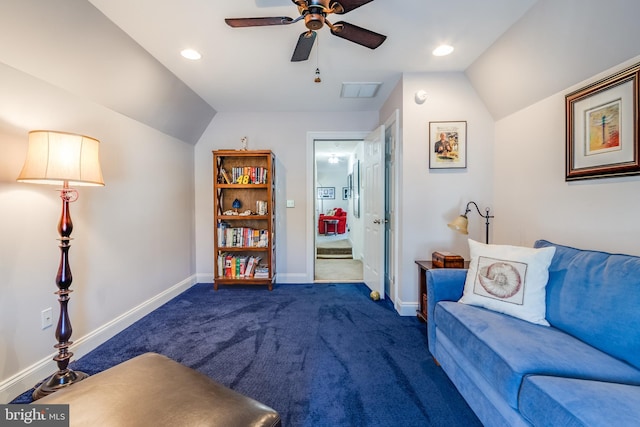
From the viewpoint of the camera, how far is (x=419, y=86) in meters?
2.85

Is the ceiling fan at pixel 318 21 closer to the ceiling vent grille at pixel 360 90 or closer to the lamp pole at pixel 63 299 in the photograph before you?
the ceiling vent grille at pixel 360 90

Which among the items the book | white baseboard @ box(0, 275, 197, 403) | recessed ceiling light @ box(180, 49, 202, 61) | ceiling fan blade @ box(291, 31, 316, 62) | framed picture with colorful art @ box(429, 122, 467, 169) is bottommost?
white baseboard @ box(0, 275, 197, 403)

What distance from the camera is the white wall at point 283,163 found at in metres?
4.02

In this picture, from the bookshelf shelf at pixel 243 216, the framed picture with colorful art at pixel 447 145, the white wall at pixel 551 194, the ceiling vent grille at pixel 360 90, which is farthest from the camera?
the bookshelf shelf at pixel 243 216

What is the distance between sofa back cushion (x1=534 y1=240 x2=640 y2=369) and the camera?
1280 mm

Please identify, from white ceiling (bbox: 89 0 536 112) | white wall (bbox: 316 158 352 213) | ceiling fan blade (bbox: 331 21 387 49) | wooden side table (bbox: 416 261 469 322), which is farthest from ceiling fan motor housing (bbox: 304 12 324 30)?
white wall (bbox: 316 158 352 213)

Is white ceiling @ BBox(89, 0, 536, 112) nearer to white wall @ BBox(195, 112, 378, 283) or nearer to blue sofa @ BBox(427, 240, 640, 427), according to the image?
white wall @ BBox(195, 112, 378, 283)

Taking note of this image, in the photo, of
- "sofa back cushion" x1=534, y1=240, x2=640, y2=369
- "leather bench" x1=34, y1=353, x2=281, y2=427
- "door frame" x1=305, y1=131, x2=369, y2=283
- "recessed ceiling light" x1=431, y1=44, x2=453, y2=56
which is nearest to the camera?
"leather bench" x1=34, y1=353, x2=281, y2=427

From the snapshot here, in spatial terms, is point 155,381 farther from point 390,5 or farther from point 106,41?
point 390,5

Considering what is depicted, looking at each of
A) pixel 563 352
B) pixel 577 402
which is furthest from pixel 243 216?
pixel 577 402

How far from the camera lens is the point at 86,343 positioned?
7.22 feet

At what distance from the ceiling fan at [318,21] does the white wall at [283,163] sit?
211cm

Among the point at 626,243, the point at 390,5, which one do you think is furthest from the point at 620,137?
the point at 390,5

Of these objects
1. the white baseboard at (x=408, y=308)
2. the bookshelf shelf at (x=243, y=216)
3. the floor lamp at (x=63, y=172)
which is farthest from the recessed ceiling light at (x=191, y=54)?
the white baseboard at (x=408, y=308)
